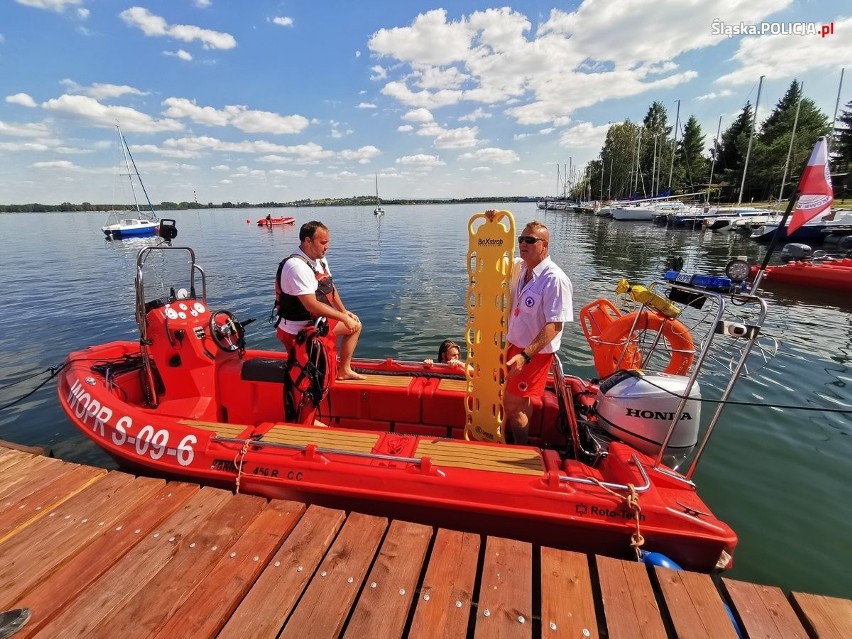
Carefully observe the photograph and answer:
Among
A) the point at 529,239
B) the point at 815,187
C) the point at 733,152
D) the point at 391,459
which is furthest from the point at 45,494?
the point at 733,152

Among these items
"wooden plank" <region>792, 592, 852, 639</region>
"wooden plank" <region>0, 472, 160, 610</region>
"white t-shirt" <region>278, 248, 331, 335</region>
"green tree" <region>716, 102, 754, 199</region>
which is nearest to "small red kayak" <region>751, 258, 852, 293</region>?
"wooden plank" <region>792, 592, 852, 639</region>

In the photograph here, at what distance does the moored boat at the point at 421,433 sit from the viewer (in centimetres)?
271

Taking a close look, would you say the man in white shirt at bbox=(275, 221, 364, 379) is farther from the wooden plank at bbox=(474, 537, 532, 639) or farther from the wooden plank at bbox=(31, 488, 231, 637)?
the wooden plank at bbox=(474, 537, 532, 639)

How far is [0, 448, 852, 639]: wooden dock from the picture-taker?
1997mm

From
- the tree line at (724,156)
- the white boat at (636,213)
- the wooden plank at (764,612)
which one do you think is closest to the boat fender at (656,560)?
the wooden plank at (764,612)

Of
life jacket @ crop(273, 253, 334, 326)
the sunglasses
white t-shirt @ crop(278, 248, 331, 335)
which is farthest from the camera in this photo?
life jacket @ crop(273, 253, 334, 326)

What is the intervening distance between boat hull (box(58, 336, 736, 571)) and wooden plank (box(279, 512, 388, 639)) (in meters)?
0.34

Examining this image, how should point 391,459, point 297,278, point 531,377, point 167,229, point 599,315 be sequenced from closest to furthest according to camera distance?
1. point 391,459
2. point 531,377
3. point 297,278
4. point 167,229
5. point 599,315

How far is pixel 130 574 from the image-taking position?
2.29 m

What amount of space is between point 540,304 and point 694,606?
197 centimetres

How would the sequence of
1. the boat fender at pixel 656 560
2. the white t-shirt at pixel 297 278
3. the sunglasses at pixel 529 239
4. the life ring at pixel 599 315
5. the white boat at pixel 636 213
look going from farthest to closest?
the white boat at pixel 636 213 → the life ring at pixel 599 315 → the white t-shirt at pixel 297 278 → the sunglasses at pixel 529 239 → the boat fender at pixel 656 560

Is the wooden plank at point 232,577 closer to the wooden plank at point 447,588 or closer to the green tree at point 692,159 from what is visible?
the wooden plank at point 447,588

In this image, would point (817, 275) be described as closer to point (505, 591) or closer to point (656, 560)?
point (656, 560)

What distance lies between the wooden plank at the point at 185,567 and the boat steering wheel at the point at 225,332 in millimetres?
1814
